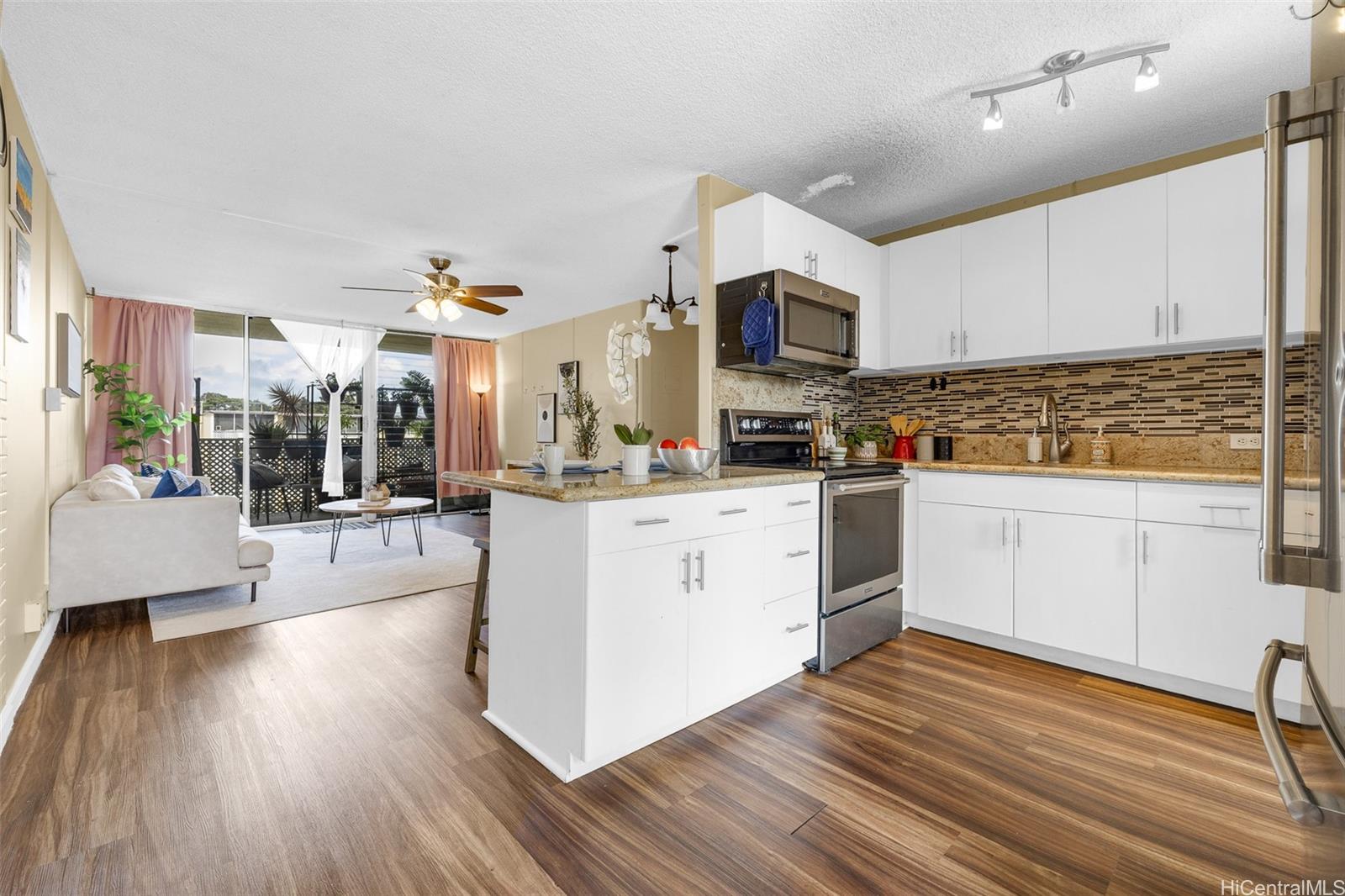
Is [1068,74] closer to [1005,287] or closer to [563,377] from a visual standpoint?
[1005,287]

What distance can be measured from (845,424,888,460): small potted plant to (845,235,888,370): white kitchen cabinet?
1.30 ft

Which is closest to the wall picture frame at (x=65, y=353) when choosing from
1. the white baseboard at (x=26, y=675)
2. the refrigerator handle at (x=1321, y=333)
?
the white baseboard at (x=26, y=675)

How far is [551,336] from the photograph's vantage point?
284 inches

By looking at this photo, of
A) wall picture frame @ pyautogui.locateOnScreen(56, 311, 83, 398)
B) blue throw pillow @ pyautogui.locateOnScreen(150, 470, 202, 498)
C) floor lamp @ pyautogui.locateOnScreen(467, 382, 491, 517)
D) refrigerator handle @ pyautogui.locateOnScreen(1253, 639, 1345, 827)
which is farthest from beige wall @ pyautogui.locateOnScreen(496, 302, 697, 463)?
refrigerator handle @ pyautogui.locateOnScreen(1253, 639, 1345, 827)

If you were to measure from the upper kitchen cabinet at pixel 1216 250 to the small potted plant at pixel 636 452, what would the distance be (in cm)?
242

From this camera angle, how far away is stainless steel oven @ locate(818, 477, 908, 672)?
267 centimetres

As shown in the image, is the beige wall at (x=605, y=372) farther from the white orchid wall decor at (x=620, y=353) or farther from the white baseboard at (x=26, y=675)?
the white baseboard at (x=26, y=675)

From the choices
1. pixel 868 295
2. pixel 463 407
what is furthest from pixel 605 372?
pixel 868 295

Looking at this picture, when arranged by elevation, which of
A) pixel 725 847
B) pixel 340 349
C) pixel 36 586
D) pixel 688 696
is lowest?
pixel 725 847

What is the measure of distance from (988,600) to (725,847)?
1963 millimetres

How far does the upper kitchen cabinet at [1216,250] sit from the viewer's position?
247 cm

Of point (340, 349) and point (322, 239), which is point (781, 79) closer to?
point (322, 239)

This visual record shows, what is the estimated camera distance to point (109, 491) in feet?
11.3

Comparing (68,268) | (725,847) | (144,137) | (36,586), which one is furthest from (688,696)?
(68,268)
